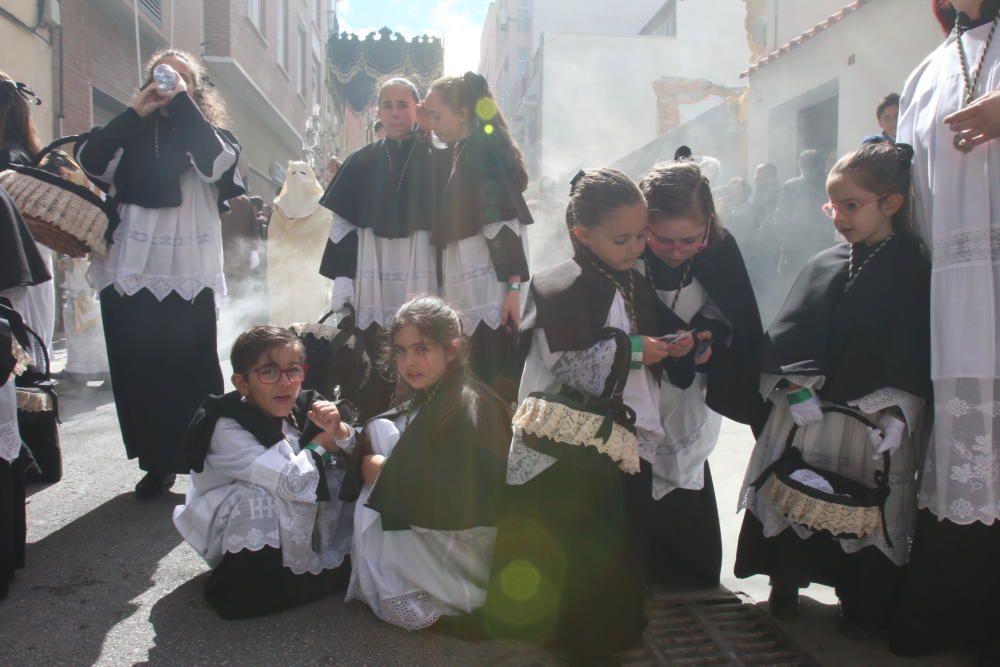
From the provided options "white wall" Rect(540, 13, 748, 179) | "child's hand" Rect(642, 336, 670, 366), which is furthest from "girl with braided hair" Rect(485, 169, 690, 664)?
"white wall" Rect(540, 13, 748, 179)

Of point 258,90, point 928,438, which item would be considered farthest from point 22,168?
point 258,90

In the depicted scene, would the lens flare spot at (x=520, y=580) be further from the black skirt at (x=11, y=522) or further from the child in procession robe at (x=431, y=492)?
the black skirt at (x=11, y=522)

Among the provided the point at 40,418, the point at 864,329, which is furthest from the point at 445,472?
the point at 40,418

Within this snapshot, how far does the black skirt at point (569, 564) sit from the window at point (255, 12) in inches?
643

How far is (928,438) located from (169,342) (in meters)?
3.23

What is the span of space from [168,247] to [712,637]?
295 centimetres

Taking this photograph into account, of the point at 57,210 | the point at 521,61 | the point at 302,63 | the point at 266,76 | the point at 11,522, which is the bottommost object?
the point at 11,522

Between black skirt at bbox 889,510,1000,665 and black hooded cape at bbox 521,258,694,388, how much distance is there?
0.90m

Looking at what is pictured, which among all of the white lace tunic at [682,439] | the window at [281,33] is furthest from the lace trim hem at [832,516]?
the window at [281,33]

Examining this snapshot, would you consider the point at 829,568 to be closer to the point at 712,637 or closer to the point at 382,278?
the point at 712,637

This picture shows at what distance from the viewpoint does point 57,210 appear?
3.44 m

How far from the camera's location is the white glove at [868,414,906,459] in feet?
8.32

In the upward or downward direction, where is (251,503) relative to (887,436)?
downward

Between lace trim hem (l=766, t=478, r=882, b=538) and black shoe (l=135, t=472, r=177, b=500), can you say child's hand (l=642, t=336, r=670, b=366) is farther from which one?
black shoe (l=135, t=472, r=177, b=500)
